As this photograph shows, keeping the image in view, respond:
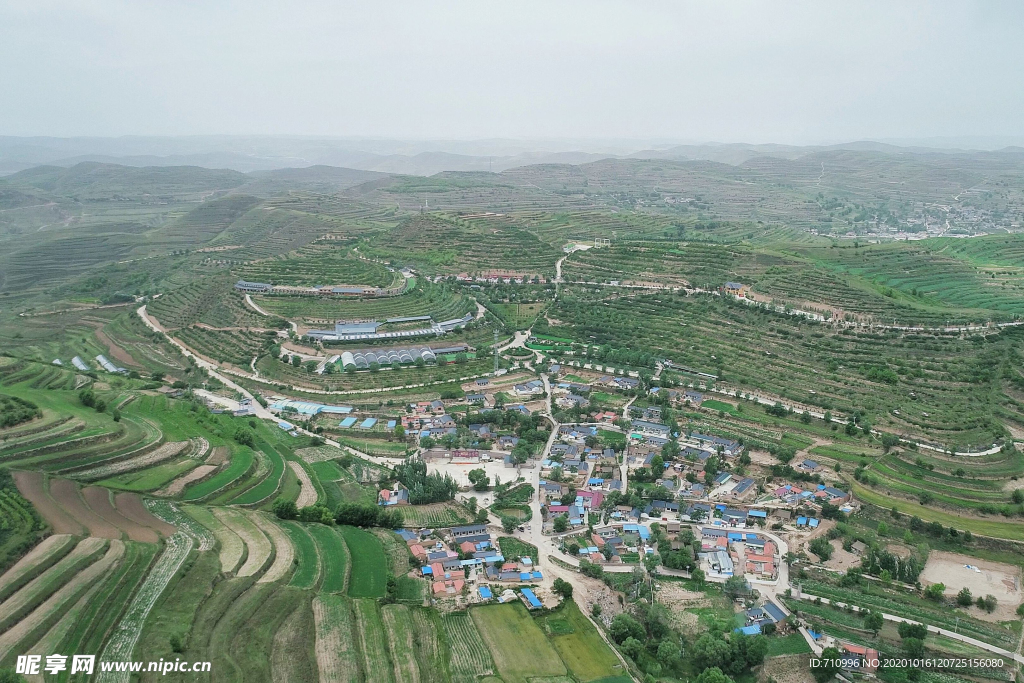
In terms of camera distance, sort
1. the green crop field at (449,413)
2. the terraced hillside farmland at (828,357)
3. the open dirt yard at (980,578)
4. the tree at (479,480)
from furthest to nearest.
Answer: the terraced hillside farmland at (828,357)
the tree at (479,480)
the open dirt yard at (980,578)
the green crop field at (449,413)

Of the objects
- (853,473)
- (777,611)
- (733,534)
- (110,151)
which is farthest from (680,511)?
(110,151)

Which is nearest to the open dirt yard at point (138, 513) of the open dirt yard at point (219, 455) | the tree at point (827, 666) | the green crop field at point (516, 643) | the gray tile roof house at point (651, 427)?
the open dirt yard at point (219, 455)

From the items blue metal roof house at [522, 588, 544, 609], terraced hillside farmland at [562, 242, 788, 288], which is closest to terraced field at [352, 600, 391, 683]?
blue metal roof house at [522, 588, 544, 609]

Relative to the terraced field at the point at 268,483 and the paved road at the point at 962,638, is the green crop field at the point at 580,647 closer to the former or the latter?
the paved road at the point at 962,638

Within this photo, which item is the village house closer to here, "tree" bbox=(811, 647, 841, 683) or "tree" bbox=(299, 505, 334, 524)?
"tree" bbox=(299, 505, 334, 524)

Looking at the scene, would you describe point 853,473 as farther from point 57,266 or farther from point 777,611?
point 57,266

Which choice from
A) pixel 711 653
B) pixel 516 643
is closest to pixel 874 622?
pixel 711 653

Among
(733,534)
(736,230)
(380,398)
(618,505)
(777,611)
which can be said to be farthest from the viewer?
(736,230)

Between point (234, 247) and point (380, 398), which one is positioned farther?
point (234, 247)
